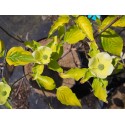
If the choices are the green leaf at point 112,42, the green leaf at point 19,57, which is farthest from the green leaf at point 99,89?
the green leaf at point 19,57

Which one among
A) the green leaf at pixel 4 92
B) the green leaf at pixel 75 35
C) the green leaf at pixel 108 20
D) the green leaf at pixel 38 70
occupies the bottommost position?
the green leaf at pixel 4 92

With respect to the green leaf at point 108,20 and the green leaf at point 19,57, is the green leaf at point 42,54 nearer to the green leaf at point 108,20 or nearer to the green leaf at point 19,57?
the green leaf at point 19,57

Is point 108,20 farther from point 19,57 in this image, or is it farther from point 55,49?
point 19,57

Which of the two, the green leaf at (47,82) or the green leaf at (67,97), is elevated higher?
the green leaf at (47,82)

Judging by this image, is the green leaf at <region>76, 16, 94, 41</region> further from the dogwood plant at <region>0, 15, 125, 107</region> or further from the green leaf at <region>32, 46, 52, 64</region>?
the green leaf at <region>32, 46, 52, 64</region>

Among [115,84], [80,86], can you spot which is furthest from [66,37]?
[115,84]

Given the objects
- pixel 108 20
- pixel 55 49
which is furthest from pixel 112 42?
pixel 55 49

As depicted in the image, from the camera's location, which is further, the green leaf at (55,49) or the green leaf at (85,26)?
the green leaf at (55,49)

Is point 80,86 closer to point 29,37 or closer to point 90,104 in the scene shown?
point 90,104
